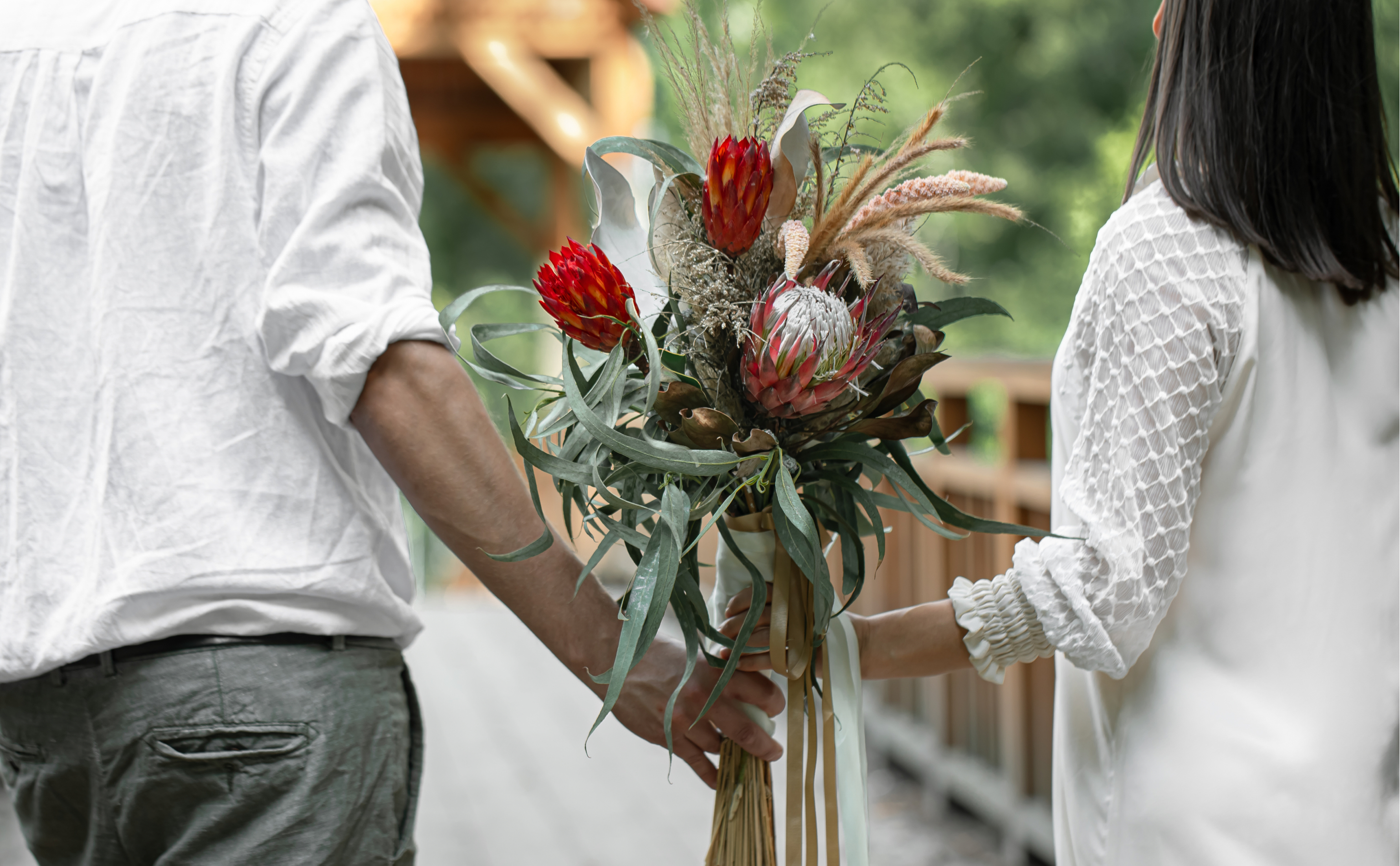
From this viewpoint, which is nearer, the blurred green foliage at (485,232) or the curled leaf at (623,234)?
the curled leaf at (623,234)

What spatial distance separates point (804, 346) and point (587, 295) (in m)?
0.23

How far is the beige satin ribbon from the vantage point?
129 cm

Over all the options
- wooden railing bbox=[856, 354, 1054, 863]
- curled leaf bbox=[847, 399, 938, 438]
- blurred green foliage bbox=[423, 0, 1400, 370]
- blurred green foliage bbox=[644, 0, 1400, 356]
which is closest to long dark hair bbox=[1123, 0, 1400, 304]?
curled leaf bbox=[847, 399, 938, 438]

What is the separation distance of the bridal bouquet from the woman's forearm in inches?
4.0

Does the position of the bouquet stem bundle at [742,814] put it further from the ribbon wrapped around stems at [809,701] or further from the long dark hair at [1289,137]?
the long dark hair at [1289,137]

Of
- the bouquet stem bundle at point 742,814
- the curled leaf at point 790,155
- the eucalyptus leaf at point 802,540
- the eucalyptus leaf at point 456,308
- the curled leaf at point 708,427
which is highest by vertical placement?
the curled leaf at point 790,155

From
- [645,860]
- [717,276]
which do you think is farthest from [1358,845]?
[645,860]

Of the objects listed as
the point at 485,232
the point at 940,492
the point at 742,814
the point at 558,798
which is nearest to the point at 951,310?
the point at 742,814

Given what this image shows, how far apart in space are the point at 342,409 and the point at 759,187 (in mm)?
493

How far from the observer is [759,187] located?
1.16 meters

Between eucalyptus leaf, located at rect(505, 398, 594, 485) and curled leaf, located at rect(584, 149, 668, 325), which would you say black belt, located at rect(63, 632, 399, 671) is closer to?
eucalyptus leaf, located at rect(505, 398, 594, 485)

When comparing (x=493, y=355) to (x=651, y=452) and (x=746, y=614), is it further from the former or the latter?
(x=746, y=614)

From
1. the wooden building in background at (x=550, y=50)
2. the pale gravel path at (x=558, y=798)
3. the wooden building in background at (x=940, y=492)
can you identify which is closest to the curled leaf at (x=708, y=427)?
the wooden building in background at (x=940, y=492)

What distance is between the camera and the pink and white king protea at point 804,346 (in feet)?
3.64
